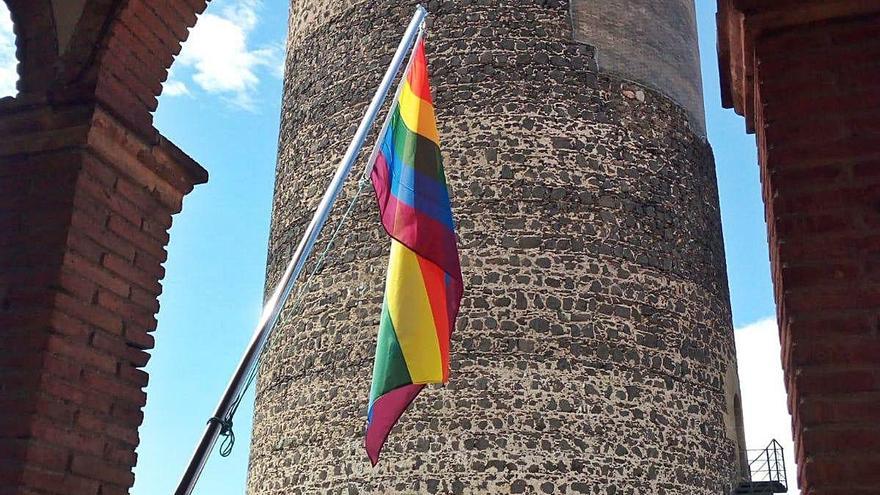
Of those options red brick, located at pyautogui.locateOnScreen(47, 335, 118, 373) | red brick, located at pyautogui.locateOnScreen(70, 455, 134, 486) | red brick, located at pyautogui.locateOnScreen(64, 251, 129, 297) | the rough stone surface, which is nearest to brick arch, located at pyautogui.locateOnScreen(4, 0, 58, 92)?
red brick, located at pyautogui.locateOnScreen(64, 251, 129, 297)

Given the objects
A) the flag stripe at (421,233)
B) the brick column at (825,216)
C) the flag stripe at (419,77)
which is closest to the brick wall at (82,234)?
the flag stripe at (421,233)

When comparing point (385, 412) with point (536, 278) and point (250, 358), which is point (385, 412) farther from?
point (536, 278)

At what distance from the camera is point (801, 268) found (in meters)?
2.55

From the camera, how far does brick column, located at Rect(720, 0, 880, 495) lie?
7.81 feet

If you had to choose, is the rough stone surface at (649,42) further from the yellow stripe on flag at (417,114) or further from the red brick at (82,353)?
the red brick at (82,353)

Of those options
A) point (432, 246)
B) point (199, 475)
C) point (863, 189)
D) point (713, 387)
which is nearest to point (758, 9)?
point (863, 189)

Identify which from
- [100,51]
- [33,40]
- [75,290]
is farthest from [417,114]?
[75,290]

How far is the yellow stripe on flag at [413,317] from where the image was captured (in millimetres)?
4117

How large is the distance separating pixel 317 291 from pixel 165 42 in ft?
23.2

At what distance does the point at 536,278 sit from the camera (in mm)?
10039

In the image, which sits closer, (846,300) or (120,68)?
(846,300)

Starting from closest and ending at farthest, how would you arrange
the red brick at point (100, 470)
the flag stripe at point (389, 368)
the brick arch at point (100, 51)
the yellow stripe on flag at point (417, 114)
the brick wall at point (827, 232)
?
the brick wall at point (827, 232)
the red brick at point (100, 470)
the brick arch at point (100, 51)
the flag stripe at point (389, 368)
the yellow stripe on flag at point (417, 114)

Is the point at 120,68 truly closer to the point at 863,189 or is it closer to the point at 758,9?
the point at 758,9

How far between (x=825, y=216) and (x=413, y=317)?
208 cm
